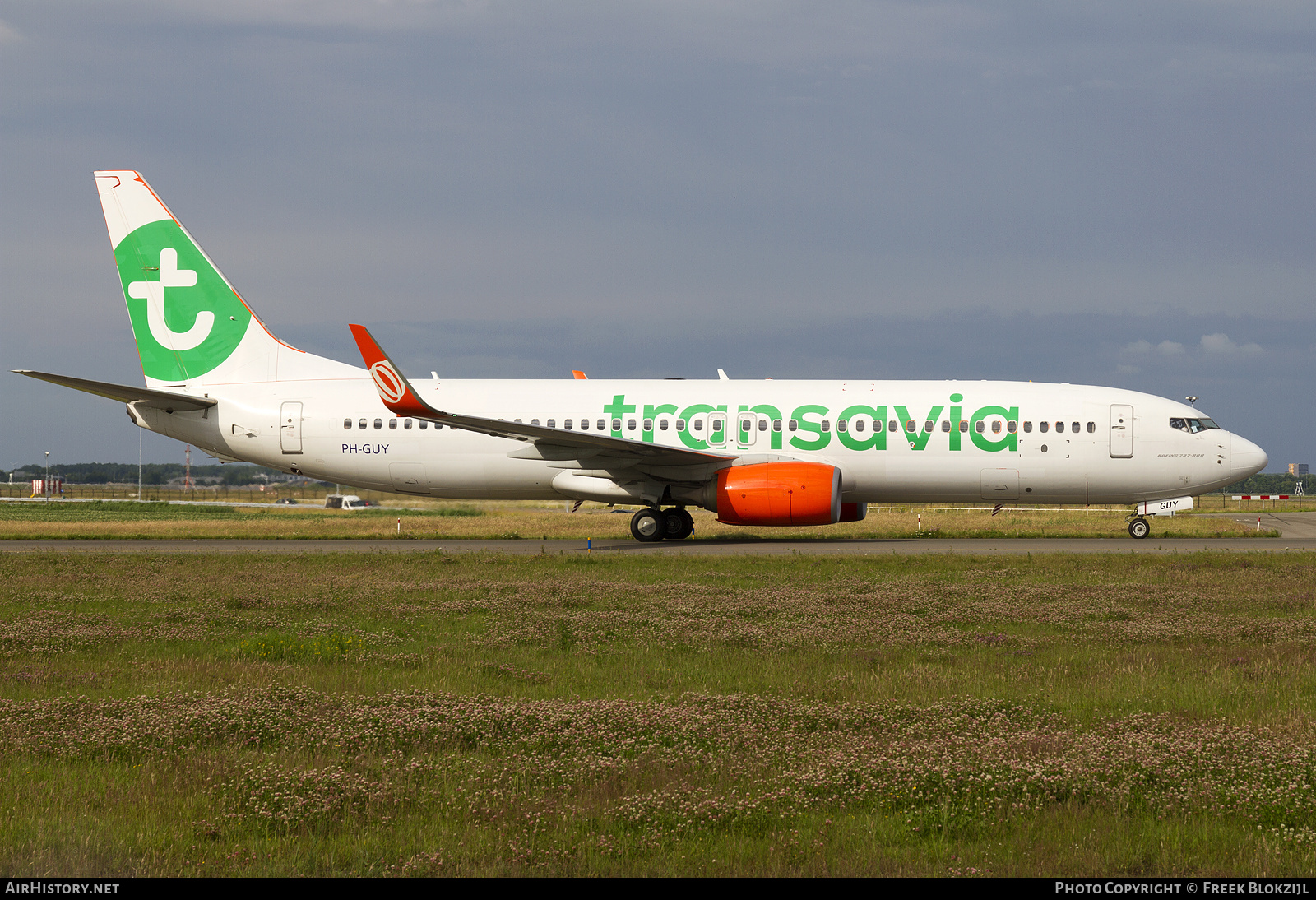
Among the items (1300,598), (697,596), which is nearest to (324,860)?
(697,596)

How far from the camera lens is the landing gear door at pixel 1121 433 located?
25516 mm

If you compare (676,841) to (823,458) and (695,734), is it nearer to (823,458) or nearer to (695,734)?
(695,734)

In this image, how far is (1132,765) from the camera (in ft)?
20.2

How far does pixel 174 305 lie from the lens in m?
27.7

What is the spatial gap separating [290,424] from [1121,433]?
20.8 m

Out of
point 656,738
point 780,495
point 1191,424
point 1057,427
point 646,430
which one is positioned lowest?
point 656,738

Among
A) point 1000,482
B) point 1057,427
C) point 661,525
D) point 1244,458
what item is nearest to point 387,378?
point 661,525

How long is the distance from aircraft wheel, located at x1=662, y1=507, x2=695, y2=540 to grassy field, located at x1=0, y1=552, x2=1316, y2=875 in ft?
42.0

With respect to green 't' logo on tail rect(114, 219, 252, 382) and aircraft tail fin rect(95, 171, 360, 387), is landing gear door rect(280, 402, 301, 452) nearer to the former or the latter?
aircraft tail fin rect(95, 171, 360, 387)

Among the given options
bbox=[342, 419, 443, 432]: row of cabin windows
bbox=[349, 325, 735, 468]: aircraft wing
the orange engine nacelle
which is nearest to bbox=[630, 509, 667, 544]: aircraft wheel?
bbox=[349, 325, 735, 468]: aircraft wing

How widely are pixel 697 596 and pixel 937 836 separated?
9.48 metres

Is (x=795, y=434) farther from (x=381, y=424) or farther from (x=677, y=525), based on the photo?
(x=381, y=424)

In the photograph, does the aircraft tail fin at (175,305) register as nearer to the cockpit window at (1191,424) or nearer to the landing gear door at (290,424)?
the landing gear door at (290,424)

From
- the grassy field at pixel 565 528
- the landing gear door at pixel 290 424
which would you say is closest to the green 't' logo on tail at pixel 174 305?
the landing gear door at pixel 290 424
